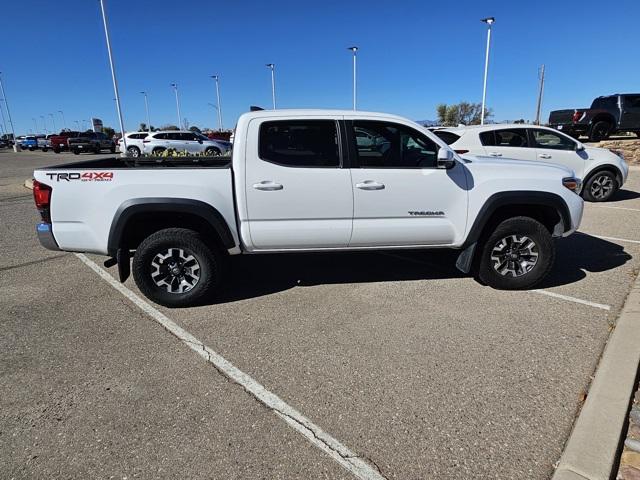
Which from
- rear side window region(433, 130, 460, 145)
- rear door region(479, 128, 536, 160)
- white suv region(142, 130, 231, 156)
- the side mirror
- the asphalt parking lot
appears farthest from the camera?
white suv region(142, 130, 231, 156)

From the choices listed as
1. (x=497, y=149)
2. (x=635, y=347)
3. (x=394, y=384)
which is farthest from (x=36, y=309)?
(x=497, y=149)

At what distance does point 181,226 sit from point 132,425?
1.98 m

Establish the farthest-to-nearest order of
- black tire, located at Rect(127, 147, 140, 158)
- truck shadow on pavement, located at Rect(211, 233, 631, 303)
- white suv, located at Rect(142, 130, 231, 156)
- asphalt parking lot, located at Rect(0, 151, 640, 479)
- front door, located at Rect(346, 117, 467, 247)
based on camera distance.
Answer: black tire, located at Rect(127, 147, 140, 158), white suv, located at Rect(142, 130, 231, 156), truck shadow on pavement, located at Rect(211, 233, 631, 303), front door, located at Rect(346, 117, 467, 247), asphalt parking lot, located at Rect(0, 151, 640, 479)

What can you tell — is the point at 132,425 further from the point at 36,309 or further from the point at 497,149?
the point at 497,149

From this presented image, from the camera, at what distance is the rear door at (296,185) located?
392 cm

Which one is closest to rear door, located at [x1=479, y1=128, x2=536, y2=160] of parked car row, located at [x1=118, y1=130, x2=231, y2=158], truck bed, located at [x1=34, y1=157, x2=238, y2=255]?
truck bed, located at [x1=34, y1=157, x2=238, y2=255]

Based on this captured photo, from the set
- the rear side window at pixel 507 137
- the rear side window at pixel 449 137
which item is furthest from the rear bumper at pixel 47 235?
the rear side window at pixel 507 137

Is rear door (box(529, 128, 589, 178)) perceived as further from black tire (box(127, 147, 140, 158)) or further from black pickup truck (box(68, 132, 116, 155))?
black pickup truck (box(68, 132, 116, 155))

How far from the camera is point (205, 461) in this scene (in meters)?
2.26

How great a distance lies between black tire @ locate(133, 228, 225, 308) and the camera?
3.95m

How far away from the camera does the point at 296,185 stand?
3.93 meters

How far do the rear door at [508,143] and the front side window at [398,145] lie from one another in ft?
15.9

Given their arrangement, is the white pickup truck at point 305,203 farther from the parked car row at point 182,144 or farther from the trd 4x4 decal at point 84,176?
the parked car row at point 182,144

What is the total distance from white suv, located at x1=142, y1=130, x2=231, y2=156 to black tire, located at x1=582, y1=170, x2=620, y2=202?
62.8ft
